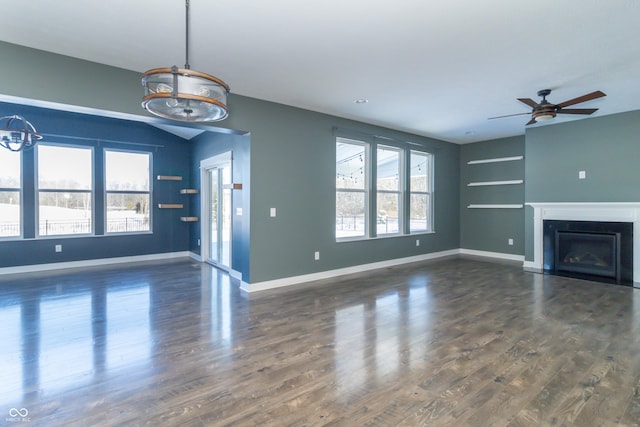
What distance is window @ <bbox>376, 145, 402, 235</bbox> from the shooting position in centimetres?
640

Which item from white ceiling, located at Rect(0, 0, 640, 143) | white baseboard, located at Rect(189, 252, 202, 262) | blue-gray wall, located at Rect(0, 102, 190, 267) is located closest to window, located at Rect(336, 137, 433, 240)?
white ceiling, located at Rect(0, 0, 640, 143)

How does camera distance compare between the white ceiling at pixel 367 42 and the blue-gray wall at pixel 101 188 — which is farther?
the blue-gray wall at pixel 101 188

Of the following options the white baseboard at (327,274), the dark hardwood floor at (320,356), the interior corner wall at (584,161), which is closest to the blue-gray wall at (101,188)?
the dark hardwood floor at (320,356)

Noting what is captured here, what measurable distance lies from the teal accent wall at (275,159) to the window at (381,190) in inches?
10.0

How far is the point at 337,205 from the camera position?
5750mm

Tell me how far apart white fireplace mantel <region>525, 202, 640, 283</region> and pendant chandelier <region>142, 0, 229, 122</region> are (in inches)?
233

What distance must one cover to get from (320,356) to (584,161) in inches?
219

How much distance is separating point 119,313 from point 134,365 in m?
1.45

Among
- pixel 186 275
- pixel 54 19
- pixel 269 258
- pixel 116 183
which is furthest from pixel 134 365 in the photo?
pixel 116 183

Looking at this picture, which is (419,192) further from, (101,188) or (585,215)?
(101,188)

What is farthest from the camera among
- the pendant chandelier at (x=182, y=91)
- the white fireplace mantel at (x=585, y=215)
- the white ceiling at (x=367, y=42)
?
the white fireplace mantel at (x=585, y=215)

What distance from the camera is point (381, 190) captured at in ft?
21.1

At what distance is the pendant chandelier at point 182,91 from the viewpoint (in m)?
1.73

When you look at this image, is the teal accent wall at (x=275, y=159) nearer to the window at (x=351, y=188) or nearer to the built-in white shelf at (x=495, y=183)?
the window at (x=351, y=188)
